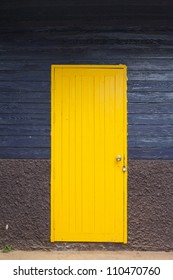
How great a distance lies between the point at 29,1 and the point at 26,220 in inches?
117

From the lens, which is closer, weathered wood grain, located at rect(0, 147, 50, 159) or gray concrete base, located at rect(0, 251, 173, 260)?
gray concrete base, located at rect(0, 251, 173, 260)

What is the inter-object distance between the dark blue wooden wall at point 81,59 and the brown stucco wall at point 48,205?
20 centimetres

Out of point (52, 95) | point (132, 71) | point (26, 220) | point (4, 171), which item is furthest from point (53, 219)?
point (132, 71)

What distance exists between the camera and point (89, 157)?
6418 millimetres

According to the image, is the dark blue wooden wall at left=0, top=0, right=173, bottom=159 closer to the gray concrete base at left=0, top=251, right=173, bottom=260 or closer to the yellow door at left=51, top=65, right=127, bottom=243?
the yellow door at left=51, top=65, right=127, bottom=243

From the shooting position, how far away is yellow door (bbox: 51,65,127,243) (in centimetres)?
641

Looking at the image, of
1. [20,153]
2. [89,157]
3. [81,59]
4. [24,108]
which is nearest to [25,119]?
[24,108]

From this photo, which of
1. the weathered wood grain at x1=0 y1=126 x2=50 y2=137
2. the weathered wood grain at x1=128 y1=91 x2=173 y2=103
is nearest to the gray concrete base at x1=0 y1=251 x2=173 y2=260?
the weathered wood grain at x1=0 y1=126 x2=50 y2=137

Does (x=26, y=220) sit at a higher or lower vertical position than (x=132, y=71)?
lower

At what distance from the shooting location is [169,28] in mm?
6543

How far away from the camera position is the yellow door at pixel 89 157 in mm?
6406

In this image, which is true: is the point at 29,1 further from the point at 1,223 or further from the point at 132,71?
the point at 1,223

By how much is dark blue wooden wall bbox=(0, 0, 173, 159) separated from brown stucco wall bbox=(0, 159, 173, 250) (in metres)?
0.20

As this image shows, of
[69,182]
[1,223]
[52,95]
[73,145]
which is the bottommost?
[1,223]
